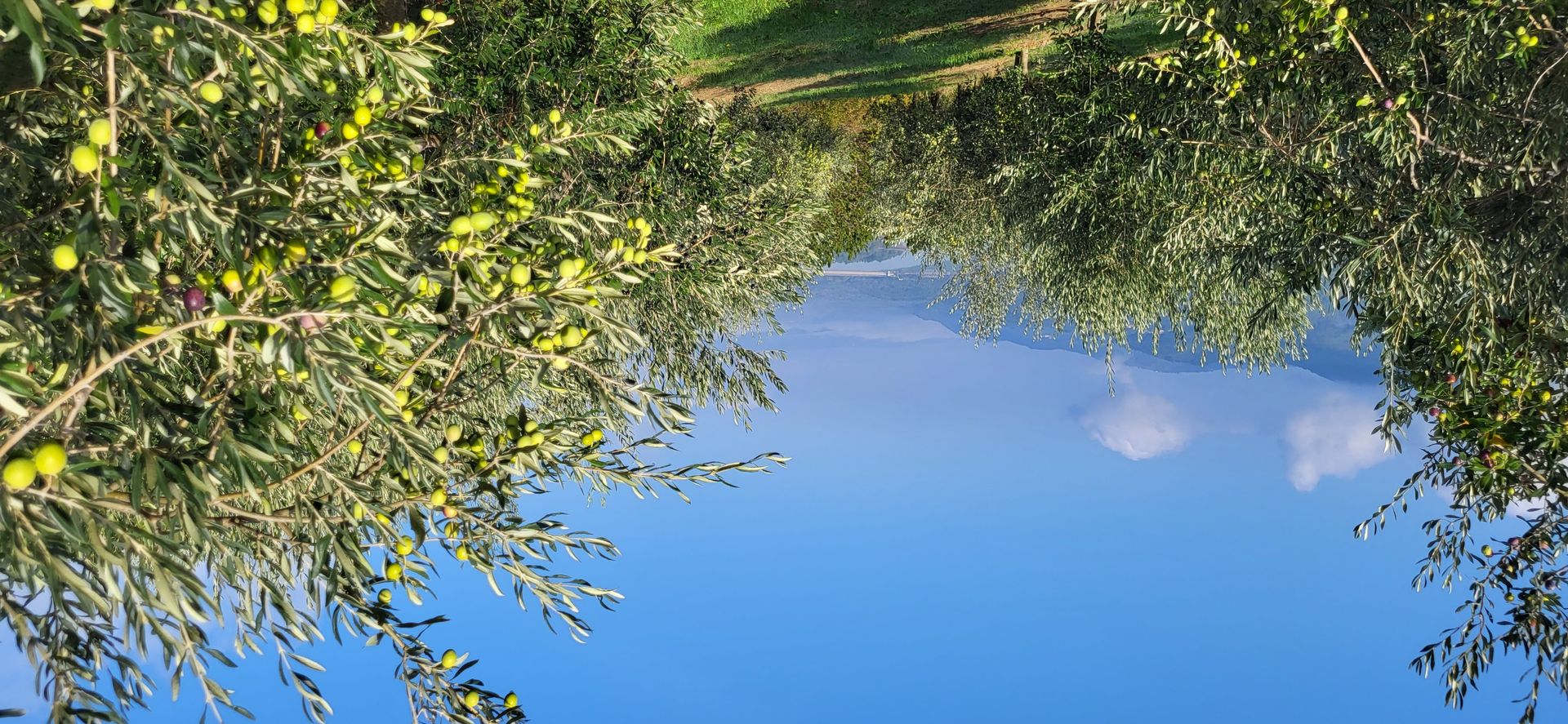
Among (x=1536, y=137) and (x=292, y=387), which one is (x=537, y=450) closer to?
(x=292, y=387)

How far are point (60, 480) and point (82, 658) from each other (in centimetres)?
116

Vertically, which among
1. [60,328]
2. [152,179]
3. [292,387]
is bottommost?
[292,387]

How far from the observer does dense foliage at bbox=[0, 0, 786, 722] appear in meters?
2.29

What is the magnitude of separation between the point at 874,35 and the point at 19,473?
18452mm

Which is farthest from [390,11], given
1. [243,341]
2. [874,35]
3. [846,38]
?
[874,35]

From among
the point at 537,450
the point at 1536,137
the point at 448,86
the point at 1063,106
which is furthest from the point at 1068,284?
the point at 537,450

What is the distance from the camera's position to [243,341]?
289 centimetres

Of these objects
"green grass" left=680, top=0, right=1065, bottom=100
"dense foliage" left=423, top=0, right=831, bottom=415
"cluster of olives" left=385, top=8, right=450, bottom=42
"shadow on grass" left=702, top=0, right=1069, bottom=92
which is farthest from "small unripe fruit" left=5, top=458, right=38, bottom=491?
"shadow on grass" left=702, top=0, right=1069, bottom=92

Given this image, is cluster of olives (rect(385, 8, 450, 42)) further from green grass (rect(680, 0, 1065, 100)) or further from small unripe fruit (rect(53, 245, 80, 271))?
green grass (rect(680, 0, 1065, 100))

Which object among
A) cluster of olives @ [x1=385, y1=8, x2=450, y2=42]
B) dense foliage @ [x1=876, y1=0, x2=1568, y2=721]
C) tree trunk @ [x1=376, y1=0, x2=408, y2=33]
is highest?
tree trunk @ [x1=376, y1=0, x2=408, y2=33]

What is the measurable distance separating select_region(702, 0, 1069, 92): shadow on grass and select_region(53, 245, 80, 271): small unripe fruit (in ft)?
56.1

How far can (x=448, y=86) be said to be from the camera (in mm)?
7680

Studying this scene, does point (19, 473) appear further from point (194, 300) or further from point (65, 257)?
point (194, 300)

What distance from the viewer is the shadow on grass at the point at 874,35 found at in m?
16.9
